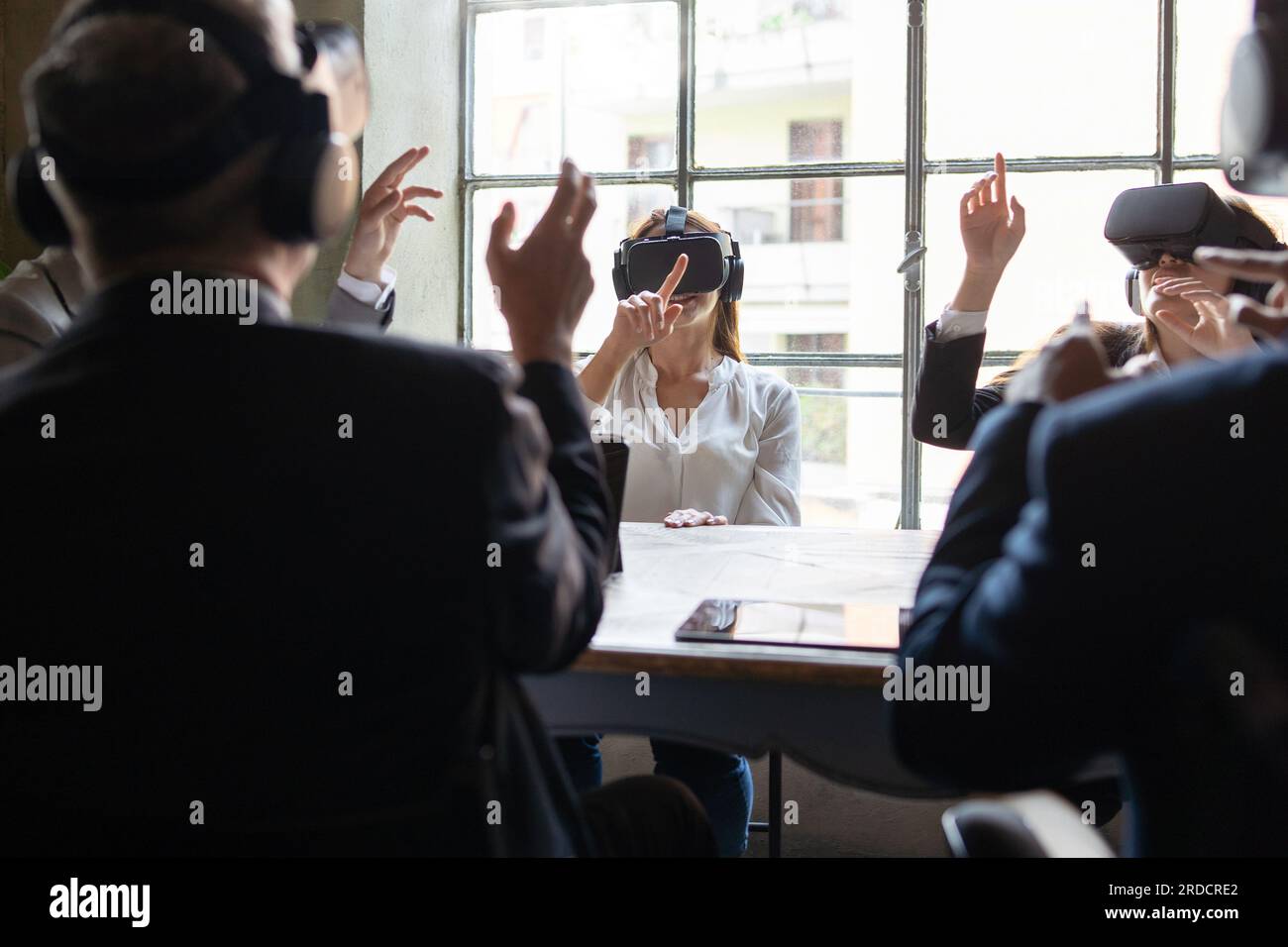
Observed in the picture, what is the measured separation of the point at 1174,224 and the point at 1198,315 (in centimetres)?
22

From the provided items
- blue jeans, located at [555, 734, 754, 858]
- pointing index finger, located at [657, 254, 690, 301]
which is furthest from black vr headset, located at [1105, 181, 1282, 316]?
blue jeans, located at [555, 734, 754, 858]

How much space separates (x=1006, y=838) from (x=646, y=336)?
1.09 m

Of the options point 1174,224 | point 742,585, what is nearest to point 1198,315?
point 1174,224

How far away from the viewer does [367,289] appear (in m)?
1.34

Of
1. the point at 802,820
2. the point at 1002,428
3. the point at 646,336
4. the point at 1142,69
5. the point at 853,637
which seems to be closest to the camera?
the point at 1002,428

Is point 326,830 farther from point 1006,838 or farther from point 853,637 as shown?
point 853,637

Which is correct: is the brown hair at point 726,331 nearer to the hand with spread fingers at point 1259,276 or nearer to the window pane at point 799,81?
the window pane at point 799,81

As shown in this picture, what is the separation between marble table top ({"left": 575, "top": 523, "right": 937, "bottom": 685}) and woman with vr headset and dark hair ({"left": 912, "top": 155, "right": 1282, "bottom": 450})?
0.30 metres

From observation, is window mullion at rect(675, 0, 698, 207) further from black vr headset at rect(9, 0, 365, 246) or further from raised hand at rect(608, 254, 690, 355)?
black vr headset at rect(9, 0, 365, 246)

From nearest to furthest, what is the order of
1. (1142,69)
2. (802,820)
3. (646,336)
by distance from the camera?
(646,336) → (802,820) → (1142,69)

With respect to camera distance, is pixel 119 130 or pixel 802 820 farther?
pixel 802 820

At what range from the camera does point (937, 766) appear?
0.75m

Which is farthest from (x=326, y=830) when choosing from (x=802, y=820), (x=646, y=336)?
(x=802, y=820)

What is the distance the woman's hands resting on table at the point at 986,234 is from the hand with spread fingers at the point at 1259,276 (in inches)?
37.5
